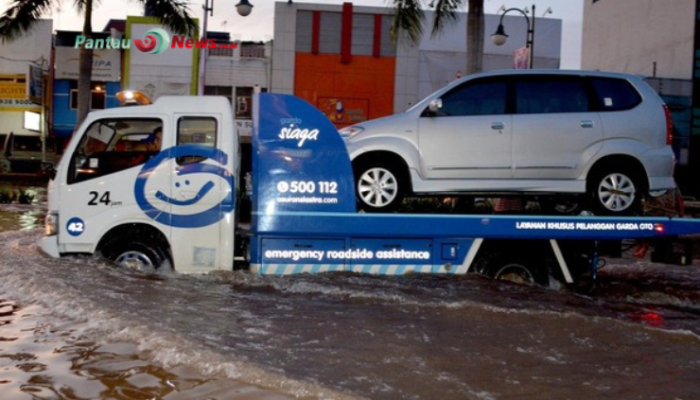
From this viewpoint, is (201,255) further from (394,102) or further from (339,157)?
(394,102)

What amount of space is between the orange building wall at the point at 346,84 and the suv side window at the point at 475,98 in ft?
84.6

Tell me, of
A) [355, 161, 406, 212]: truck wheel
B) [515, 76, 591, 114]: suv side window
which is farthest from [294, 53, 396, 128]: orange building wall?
[355, 161, 406, 212]: truck wheel

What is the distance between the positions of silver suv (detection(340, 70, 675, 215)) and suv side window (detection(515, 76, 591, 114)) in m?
0.01

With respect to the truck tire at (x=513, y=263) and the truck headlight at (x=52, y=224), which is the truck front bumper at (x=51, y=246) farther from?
the truck tire at (x=513, y=263)

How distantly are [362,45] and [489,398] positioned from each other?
30697 millimetres

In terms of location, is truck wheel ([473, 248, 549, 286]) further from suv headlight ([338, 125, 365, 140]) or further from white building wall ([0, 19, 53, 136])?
white building wall ([0, 19, 53, 136])

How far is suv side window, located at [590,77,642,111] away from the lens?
28.9 feet

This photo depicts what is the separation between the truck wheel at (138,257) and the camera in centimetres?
854

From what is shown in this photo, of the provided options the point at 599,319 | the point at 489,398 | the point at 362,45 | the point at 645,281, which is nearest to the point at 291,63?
the point at 362,45

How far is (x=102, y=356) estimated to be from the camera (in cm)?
571

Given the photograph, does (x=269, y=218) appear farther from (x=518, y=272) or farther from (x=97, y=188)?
(x=518, y=272)

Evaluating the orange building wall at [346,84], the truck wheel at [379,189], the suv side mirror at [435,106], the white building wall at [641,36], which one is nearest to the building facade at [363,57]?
the orange building wall at [346,84]

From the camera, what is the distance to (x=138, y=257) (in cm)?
855

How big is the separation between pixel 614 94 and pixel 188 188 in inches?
189
